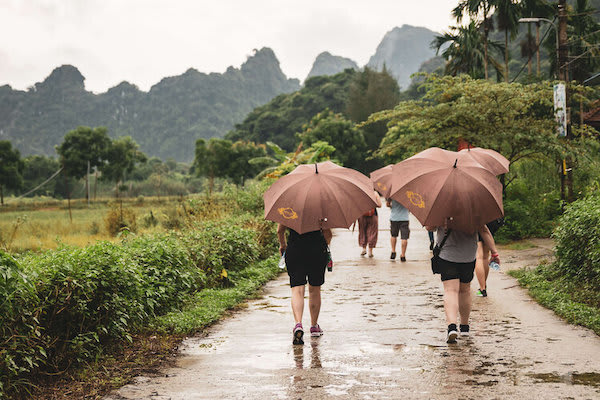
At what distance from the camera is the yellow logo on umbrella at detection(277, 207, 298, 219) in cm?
607

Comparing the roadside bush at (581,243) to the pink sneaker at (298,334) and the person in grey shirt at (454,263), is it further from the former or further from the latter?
the pink sneaker at (298,334)

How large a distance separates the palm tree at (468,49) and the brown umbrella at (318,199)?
26542 millimetres

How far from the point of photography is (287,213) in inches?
240

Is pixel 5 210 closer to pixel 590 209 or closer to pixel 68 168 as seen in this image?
pixel 68 168

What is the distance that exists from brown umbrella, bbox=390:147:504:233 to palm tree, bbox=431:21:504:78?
26.4m

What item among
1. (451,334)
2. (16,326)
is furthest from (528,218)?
(16,326)

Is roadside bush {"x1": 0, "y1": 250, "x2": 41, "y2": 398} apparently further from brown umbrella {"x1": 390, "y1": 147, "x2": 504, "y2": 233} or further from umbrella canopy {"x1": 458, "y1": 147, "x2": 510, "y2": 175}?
umbrella canopy {"x1": 458, "y1": 147, "x2": 510, "y2": 175}

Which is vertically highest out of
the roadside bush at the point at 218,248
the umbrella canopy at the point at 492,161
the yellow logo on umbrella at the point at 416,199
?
the umbrella canopy at the point at 492,161

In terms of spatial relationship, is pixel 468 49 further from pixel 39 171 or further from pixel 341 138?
pixel 39 171

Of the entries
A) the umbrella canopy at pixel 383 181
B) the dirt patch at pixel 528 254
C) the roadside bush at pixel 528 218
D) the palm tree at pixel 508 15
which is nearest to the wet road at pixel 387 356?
the dirt patch at pixel 528 254

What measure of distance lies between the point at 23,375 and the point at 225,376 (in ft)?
5.45

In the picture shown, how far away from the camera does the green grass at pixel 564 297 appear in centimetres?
677

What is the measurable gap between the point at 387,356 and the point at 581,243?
4425 millimetres

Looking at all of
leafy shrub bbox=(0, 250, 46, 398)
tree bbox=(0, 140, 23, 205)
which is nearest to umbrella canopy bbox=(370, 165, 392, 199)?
leafy shrub bbox=(0, 250, 46, 398)
